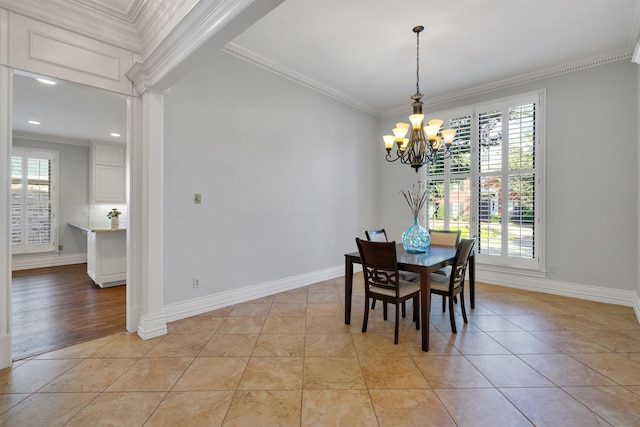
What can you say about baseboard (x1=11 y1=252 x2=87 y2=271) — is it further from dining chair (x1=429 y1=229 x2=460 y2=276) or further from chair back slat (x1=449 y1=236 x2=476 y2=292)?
chair back slat (x1=449 y1=236 x2=476 y2=292)

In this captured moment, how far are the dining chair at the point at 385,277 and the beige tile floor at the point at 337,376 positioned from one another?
1.22 feet

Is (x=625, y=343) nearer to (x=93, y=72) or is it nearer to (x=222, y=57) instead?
(x=222, y=57)

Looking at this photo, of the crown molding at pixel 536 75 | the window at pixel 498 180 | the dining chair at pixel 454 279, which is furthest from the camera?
the window at pixel 498 180

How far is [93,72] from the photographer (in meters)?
2.49

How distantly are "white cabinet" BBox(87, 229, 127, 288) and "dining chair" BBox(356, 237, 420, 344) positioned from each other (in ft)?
12.9

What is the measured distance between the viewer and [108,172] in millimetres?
6387

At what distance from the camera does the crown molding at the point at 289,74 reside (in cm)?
342

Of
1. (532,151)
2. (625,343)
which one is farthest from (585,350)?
(532,151)

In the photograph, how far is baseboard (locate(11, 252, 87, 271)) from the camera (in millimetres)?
5666

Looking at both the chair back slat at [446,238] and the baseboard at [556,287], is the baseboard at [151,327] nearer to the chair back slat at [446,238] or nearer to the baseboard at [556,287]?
the chair back slat at [446,238]

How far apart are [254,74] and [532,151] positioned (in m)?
3.95

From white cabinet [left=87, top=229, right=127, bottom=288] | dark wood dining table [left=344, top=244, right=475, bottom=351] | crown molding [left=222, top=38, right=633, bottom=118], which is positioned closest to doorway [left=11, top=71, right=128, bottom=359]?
white cabinet [left=87, top=229, right=127, bottom=288]

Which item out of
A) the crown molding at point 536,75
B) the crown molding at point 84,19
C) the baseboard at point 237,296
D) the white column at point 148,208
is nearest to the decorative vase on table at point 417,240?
the baseboard at point 237,296

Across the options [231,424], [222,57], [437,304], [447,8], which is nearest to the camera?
[231,424]
